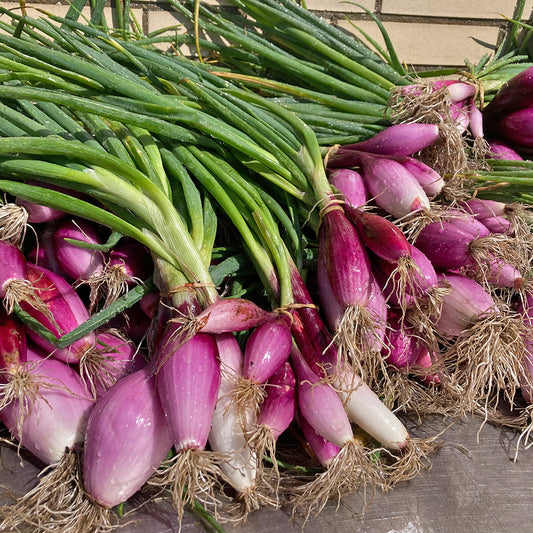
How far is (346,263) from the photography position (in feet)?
3.48

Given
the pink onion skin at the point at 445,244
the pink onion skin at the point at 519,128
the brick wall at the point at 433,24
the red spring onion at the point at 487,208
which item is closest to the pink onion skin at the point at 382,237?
the pink onion skin at the point at 445,244

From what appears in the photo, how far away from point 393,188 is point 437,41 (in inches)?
59.0

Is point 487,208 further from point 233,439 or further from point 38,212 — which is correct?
point 38,212

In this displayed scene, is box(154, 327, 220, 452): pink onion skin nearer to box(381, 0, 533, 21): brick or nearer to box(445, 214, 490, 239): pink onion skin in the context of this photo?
box(445, 214, 490, 239): pink onion skin

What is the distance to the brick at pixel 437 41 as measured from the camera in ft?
7.56

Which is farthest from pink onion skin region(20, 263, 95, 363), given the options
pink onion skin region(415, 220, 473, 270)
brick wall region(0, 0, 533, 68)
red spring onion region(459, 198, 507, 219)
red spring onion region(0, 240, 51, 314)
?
brick wall region(0, 0, 533, 68)

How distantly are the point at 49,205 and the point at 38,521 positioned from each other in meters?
0.62

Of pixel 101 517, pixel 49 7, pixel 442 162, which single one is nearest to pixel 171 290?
pixel 101 517

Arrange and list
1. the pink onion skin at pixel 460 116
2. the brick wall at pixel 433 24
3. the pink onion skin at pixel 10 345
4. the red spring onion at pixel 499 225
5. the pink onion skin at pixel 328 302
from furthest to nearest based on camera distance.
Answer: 1. the brick wall at pixel 433 24
2. the pink onion skin at pixel 460 116
3. the red spring onion at pixel 499 225
4. the pink onion skin at pixel 328 302
5. the pink onion skin at pixel 10 345

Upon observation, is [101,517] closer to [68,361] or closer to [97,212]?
[68,361]

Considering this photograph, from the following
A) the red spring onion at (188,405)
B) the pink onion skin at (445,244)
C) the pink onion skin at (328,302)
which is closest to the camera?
the red spring onion at (188,405)

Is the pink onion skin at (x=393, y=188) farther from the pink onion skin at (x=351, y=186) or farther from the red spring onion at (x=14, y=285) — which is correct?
the red spring onion at (x=14, y=285)

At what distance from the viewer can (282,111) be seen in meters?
1.39

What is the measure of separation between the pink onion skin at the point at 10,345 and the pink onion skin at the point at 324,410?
0.57 m
